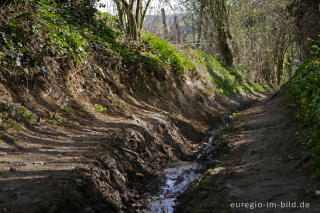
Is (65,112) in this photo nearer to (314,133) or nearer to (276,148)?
(276,148)

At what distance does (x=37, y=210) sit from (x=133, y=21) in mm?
10131

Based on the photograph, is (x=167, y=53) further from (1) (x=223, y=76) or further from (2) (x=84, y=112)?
(1) (x=223, y=76)

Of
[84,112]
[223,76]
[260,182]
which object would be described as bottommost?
[260,182]

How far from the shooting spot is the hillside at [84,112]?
12.9ft

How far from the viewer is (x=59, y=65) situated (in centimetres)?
761

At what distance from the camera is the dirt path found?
317 cm

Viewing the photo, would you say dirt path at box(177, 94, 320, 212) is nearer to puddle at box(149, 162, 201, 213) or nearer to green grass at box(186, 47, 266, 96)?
puddle at box(149, 162, 201, 213)

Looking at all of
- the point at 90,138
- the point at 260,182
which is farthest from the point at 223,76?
the point at 260,182

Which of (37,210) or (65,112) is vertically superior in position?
(65,112)

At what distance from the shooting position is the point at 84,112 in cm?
735

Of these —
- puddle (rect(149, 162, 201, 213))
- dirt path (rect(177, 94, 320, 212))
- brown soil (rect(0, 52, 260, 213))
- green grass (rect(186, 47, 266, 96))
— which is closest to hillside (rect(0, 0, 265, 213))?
brown soil (rect(0, 52, 260, 213))

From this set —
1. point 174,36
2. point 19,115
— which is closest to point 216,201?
point 19,115

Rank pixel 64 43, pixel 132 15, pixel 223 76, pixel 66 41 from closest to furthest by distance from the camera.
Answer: pixel 64 43 < pixel 66 41 < pixel 132 15 < pixel 223 76

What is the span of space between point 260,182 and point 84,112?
4.79m
